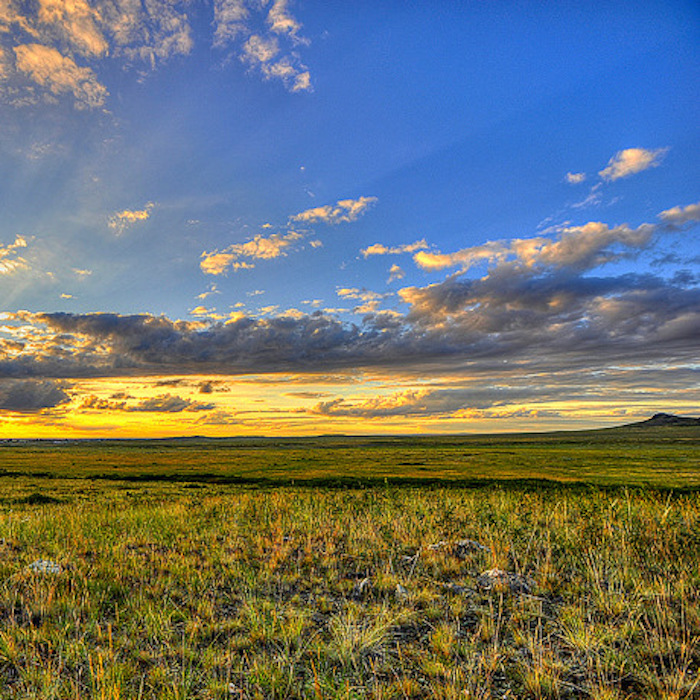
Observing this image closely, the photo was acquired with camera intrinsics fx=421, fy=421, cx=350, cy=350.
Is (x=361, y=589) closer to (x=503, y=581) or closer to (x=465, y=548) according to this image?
(x=503, y=581)

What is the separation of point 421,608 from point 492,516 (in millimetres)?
7685

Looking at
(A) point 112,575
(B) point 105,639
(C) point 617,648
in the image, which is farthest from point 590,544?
(A) point 112,575

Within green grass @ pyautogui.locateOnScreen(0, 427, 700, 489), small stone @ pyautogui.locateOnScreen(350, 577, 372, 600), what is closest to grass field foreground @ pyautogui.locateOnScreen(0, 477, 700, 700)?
small stone @ pyautogui.locateOnScreen(350, 577, 372, 600)

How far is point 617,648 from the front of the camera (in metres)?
4.94

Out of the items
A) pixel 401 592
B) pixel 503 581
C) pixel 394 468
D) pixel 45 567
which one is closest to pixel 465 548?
pixel 503 581

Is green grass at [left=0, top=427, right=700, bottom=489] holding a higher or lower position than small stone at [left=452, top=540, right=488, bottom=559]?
lower

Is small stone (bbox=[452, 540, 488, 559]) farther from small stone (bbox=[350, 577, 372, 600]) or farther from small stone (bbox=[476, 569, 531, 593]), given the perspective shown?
small stone (bbox=[350, 577, 372, 600])

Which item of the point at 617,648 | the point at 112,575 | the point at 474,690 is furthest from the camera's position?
the point at 112,575

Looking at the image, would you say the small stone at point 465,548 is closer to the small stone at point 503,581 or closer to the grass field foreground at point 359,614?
the grass field foreground at point 359,614

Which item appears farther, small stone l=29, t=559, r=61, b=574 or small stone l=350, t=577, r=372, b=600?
small stone l=29, t=559, r=61, b=574

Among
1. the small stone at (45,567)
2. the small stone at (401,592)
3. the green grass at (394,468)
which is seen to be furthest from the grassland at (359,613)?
the green grass at (394,468)

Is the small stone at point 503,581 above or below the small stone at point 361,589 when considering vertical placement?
above

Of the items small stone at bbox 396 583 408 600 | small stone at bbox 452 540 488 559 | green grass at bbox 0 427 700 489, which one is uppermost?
small stone at bbox 396 583 408 600

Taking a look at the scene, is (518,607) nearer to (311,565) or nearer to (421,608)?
(421,608)
